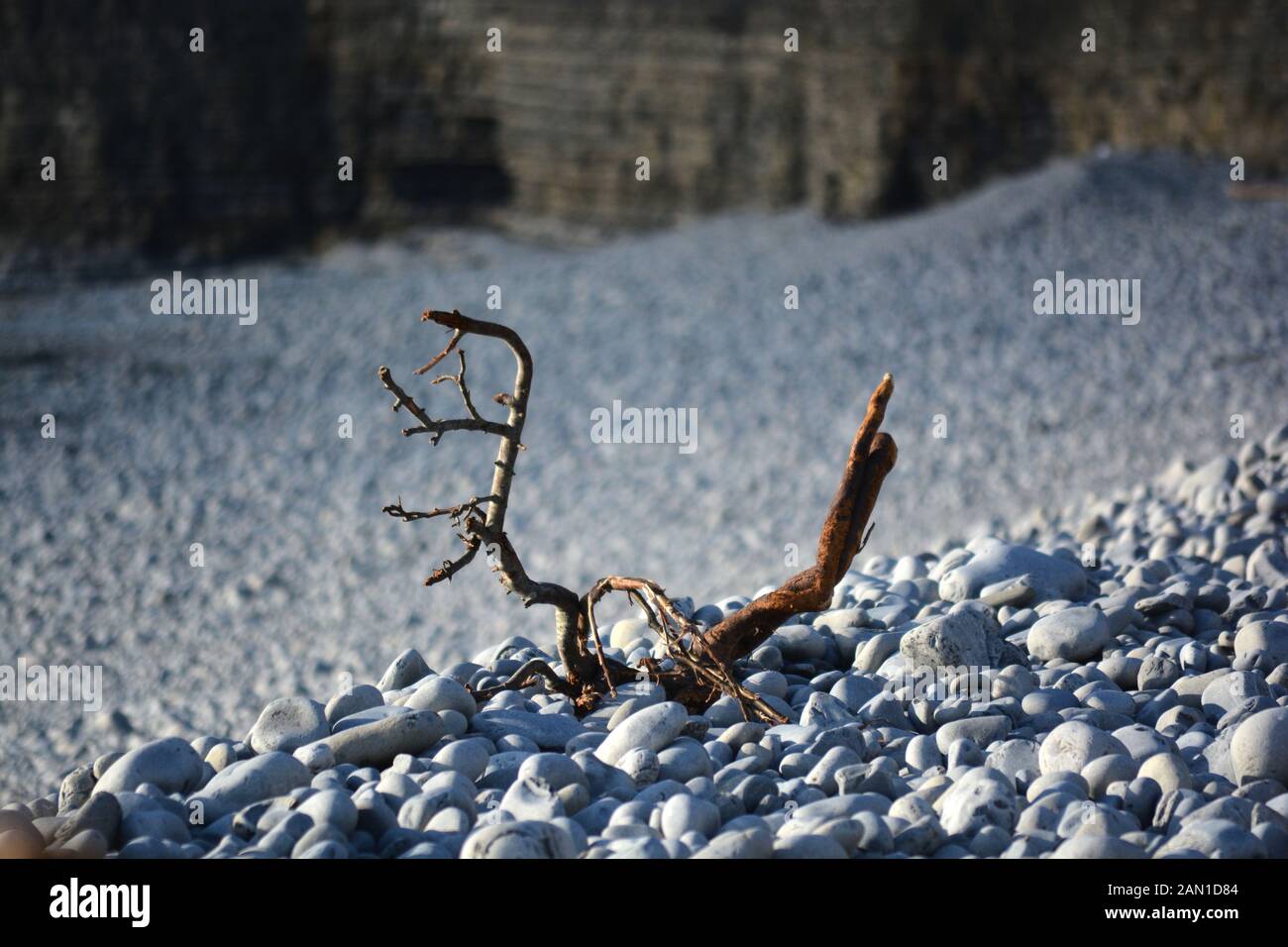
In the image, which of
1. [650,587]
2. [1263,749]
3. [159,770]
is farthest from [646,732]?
[1263,749]

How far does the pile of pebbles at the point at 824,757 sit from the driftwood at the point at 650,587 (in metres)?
0.05

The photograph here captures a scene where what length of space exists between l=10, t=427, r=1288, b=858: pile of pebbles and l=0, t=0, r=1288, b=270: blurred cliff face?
25.1 feet

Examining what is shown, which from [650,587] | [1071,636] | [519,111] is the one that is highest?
[519,111]

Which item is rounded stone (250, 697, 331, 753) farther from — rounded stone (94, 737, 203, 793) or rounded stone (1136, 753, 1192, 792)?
rounded stone (1136, 753, 1192, 792)

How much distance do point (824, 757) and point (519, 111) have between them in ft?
33.2

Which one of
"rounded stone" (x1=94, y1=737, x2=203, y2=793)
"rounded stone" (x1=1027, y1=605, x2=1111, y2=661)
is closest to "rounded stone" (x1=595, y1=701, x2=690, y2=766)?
"rounded stone" (x1=94, y1=737, x2=203, y2=793)

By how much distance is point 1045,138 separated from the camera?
9406mm

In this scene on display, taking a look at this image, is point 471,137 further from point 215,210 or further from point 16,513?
point 16,513

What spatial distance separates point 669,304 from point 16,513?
391 cm

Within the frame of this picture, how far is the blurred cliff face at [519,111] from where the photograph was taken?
9414 mm

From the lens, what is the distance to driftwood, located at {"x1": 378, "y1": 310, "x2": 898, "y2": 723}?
5.97 feet

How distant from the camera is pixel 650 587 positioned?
1.91 meters

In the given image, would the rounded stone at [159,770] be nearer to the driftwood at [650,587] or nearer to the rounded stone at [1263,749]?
the driftwood at [650,587]

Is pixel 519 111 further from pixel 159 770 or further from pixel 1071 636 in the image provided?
pixel 159 770
